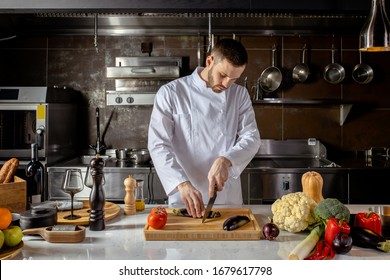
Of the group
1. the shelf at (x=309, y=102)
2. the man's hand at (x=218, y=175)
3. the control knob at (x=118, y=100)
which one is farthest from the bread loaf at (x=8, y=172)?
the shelf at (x=309, y=102)

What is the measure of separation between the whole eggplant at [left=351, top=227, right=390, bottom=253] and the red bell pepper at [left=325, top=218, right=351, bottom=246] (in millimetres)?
57

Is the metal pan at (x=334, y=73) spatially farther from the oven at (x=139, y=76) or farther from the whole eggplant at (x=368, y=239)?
the whole eggplant at (x=368, y=239)

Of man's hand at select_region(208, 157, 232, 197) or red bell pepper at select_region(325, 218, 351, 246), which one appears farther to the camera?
man's hand at select_region(208, 157, 232, 197)

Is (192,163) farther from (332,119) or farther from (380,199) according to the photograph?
(332,119)

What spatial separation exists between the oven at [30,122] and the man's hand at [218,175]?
7.04 feet

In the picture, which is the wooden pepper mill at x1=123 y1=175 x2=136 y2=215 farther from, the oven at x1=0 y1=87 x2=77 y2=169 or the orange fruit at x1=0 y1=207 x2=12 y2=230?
the oven at x1=0 y1=87 x2=77 y2=169

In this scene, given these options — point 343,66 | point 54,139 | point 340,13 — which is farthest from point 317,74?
point 54,139

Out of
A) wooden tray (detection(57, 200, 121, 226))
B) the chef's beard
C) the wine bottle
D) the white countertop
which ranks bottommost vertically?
the white countertop

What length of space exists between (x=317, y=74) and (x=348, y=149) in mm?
854

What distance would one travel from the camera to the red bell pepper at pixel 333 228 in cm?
164

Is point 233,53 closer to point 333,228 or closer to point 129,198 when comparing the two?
point 129,198

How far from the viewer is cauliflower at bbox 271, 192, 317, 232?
5.91 ft

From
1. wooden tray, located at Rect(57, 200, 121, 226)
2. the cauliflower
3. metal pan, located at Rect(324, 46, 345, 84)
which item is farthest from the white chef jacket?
metal pan, located at Rect(324, 46, 345, 84)

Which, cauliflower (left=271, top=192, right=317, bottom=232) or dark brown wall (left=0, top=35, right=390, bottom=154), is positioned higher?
dark brown wall (left=0, top=35, right=390, bottom=154)
